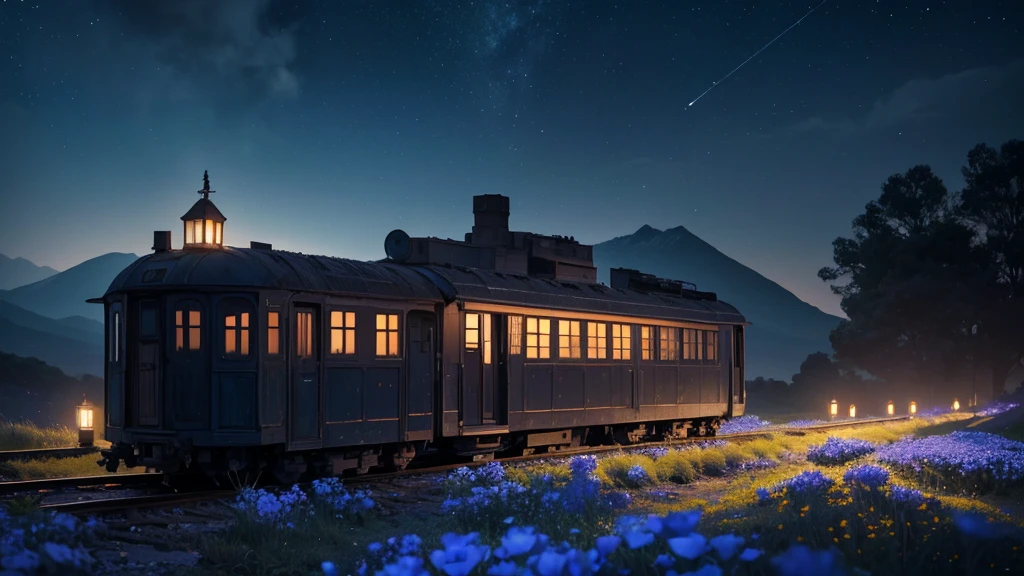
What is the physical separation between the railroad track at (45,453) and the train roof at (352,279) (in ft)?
14.9

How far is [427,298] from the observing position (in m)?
15.9

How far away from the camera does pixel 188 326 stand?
13.4m

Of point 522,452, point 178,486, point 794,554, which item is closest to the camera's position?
point 794,554

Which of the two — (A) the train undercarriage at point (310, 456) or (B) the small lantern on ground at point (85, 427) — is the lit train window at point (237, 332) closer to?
(A) the train undercarriage at point (310, 456)

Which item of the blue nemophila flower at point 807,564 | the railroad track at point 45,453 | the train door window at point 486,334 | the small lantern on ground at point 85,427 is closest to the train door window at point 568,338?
the train door window at point 486,334

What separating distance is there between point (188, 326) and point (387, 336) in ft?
10.1

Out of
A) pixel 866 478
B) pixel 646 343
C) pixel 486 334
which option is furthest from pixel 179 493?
pixel 646 343

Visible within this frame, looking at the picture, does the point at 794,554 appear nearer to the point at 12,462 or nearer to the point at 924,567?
the point at 924,567

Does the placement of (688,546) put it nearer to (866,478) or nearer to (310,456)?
(866,478)

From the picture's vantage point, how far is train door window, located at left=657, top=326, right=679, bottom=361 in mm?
22969

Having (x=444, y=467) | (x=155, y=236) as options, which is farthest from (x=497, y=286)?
(x=155, y=236)

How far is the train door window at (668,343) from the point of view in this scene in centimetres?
2297

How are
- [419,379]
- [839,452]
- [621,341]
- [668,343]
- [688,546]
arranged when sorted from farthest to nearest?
[668,343] < [621,341] < [839,452] < [419,379] < [688,546]

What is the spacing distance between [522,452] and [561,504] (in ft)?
32.7
